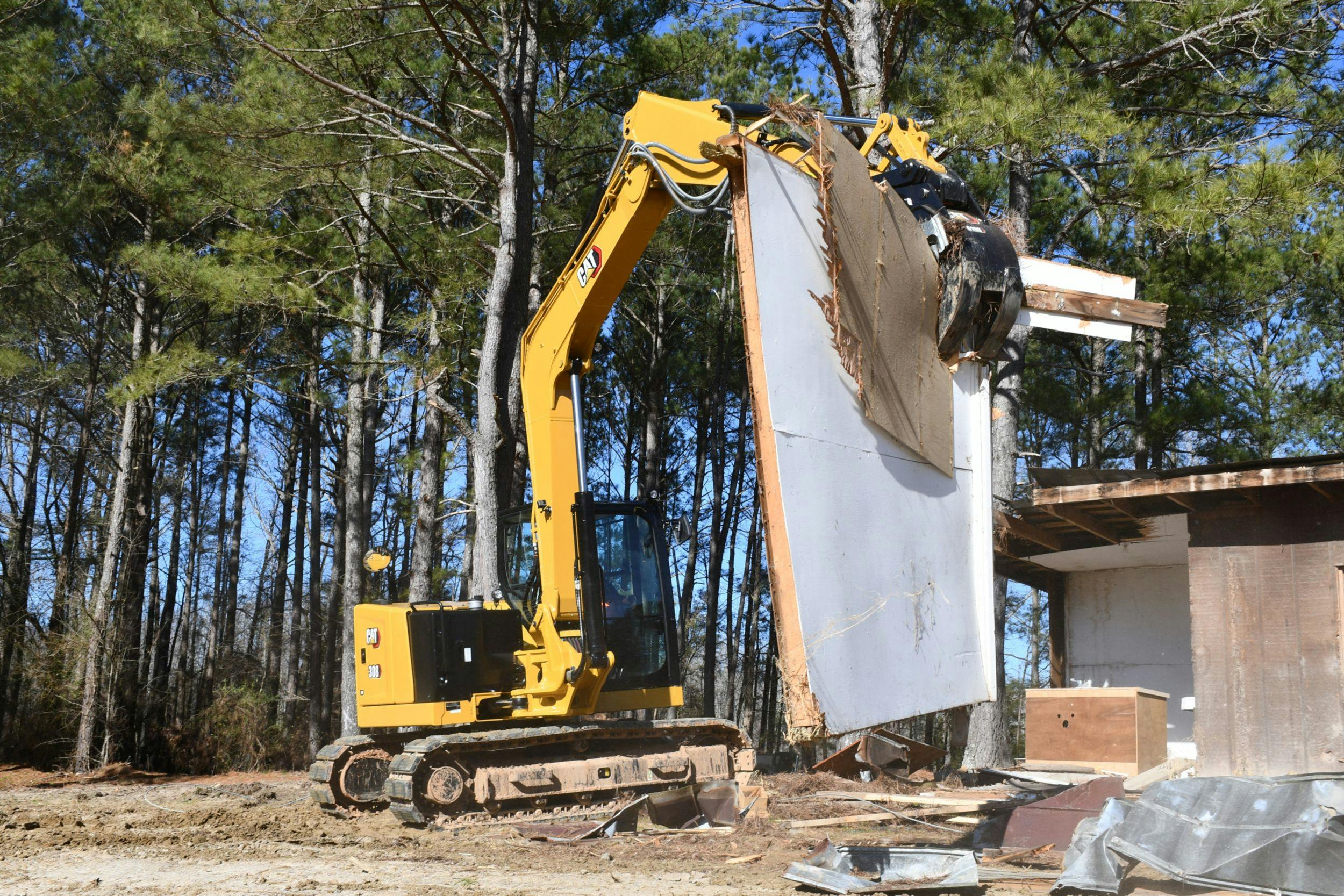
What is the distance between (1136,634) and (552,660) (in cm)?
759

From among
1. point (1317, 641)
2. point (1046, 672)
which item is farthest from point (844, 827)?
point (1046, 672)

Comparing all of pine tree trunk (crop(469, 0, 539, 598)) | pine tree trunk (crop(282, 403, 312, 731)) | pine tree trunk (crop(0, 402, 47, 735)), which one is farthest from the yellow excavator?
pine tree trunk (crop(282, 403, 312, 731))

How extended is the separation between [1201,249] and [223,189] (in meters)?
14.2

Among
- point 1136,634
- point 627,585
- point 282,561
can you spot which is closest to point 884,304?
point 627,585

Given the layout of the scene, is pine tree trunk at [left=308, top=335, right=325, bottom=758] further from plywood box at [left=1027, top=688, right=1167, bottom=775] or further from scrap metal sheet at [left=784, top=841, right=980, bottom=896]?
scrap metal sheet at [left=784, top=841, right=980, bottom=896]

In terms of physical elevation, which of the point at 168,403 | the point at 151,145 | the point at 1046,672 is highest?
the point at 151,145

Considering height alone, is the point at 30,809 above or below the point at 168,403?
below

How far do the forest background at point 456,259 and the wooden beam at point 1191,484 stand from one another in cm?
316

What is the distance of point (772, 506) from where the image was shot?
3.66m

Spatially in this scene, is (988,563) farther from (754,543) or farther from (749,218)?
(754,543)

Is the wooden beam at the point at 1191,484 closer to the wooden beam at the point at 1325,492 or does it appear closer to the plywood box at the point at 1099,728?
the wooden beam at the point at 1325,492

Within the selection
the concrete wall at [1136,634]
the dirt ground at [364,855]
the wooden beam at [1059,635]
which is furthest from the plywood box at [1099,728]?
the wooden beam at [1059,635]

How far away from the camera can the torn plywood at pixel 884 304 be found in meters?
4.03

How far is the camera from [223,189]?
15.5m
